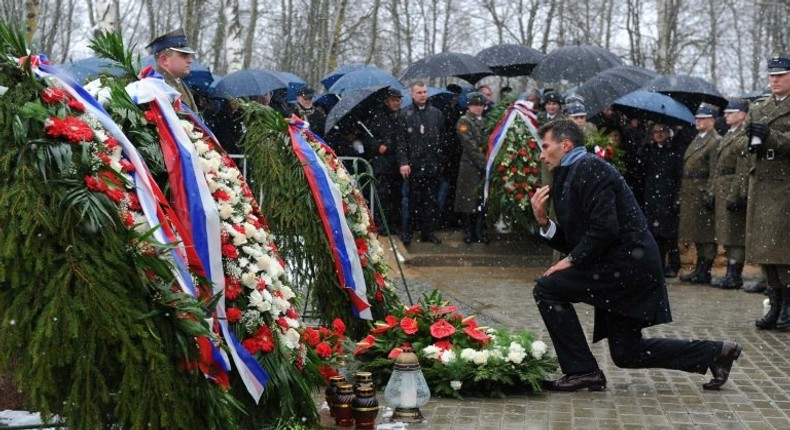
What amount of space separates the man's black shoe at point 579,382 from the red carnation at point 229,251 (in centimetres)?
274

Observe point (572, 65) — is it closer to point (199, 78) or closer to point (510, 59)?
point (510, 59)

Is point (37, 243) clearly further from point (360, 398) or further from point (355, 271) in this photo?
point (355, 271)

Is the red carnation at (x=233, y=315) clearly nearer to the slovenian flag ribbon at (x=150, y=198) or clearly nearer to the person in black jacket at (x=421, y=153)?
the slovenian flag ribbon at (x=150, y=198)

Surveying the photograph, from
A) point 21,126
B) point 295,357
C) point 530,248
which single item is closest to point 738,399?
point 295,357

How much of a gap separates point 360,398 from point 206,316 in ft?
5.34

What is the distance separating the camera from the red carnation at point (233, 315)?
5891mm

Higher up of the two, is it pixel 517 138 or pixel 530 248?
pixel 517 138

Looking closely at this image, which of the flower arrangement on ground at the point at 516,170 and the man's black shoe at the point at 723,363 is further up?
the flower arrangement on ground at the point at 516,170

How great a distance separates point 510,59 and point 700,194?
627 centimetres

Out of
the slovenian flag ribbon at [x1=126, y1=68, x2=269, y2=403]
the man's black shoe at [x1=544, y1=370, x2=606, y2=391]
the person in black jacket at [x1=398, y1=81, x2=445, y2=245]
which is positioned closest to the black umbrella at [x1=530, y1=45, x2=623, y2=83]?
the person in black jacket at [x1=398, y1=81, x2=445, y2=245]

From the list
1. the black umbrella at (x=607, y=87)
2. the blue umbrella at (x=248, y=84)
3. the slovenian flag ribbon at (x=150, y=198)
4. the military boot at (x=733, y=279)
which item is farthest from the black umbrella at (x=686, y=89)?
the slovenian flag ribbon at (x=150, y=198)

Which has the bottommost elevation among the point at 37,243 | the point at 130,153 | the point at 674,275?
the point at 674,275

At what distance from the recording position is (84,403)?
15.4ft

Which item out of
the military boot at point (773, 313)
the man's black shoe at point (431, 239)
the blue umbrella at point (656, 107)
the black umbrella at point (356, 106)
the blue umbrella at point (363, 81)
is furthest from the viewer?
the blue umbrella at point (363, 81)
